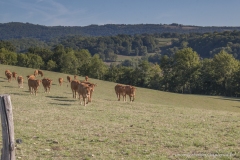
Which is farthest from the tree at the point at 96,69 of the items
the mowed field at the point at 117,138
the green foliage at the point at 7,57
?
the mowed field at the point at 117,138

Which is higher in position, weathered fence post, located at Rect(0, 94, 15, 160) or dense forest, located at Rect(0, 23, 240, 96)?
dense forest, located at Rect(0, 23, 240, 96)

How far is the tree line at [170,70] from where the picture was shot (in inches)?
2682

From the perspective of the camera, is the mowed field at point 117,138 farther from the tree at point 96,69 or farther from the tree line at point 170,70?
the tree at point 96,69

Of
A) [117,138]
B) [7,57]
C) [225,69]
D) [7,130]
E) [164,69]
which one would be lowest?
[117,138]

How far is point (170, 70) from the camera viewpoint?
73875 millimetres

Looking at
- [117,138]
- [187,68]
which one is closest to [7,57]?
[187,68]

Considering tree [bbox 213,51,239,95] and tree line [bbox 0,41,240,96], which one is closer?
tree [bbox 213,51,239,95]

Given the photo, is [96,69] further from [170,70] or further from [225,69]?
[225,69]

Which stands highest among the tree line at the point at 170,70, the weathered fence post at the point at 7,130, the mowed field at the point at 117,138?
the tree line at the point at 170,70

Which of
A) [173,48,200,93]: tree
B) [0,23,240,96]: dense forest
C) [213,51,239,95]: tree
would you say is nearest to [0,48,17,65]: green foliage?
[0,23,240,96]: dense forest

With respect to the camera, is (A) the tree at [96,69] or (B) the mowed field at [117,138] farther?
(A) the tree at [96,69]

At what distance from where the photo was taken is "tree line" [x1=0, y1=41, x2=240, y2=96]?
68125mm

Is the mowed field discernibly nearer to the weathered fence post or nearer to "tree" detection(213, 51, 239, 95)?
the weathered fence post

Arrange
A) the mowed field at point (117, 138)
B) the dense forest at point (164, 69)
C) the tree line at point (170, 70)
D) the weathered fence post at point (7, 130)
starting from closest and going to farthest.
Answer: the weathered fence post at point (7, 130) < the mowed field at point (117, 138) < the tree line at point (170, 70) < the dense forest at point (164, 69)
